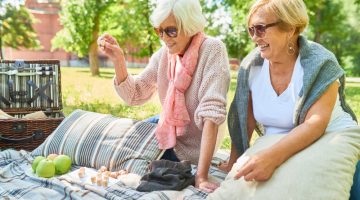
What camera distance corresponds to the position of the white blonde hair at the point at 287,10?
5.74 feet

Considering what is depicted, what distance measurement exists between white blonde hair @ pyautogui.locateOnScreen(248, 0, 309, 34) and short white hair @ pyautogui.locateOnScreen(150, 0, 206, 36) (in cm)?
41

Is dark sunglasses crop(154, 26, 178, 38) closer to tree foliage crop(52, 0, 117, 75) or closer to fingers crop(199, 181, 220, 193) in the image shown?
fingers crop(199, 181, 220, 193)

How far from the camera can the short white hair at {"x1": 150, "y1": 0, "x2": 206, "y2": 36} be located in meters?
2.10

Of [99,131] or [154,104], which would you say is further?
[154,104]

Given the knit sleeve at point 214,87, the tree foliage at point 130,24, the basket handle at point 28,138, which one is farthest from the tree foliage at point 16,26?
the knit sleeve at point 214,87

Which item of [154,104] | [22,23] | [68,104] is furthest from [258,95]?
[22,23]

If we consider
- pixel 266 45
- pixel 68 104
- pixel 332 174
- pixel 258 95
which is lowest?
pixel 68 104

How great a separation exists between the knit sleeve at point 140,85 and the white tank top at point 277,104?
657 mm

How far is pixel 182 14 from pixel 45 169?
1.06 meters

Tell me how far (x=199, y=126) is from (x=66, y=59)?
1179 inches

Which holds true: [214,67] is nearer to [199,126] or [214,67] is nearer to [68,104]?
[199,126]

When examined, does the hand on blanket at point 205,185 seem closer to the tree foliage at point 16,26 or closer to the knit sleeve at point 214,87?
the knit sleeve at point 214,87

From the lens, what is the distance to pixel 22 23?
2392 centimetres

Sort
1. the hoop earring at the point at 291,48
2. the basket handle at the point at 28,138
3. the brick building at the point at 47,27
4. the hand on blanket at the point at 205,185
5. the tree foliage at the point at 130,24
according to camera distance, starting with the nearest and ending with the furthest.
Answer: the hoop earring at the point at 291,48 < the hand on blanket at the point at 205,185 < the basket handle at the point at 28,138 < the tree foliage at the point at 130,24 < the brick building at the point at 47,27
